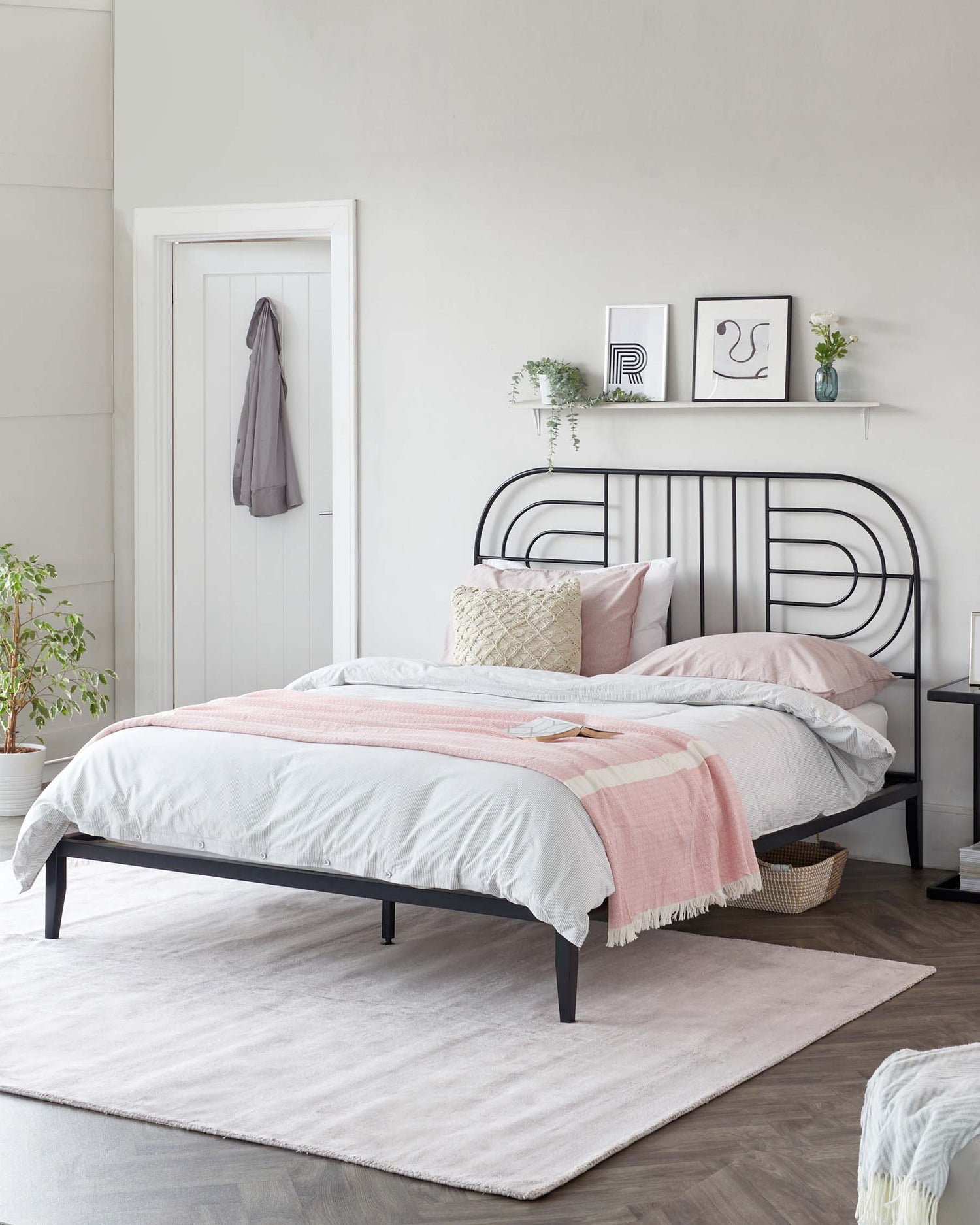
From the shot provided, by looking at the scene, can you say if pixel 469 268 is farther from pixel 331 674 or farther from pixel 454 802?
pixel 454 802

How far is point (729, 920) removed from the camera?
4.49 meters

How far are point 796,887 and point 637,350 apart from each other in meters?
2.02

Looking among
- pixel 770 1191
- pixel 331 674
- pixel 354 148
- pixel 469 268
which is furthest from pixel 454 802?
pixel 354 148

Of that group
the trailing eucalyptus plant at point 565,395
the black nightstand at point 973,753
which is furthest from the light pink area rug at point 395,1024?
the trailing eucalyptus plant at point 565,395

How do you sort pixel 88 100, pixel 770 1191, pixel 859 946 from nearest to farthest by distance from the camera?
pixel 770 1191
pixel 859 946
pixel 88 100

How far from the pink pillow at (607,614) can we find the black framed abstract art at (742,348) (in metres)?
0.67

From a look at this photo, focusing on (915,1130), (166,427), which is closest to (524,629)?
(166,427)

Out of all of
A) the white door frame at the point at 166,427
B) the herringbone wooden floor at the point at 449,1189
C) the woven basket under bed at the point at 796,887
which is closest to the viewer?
the herringbone wooden floor at the point at 449,1189

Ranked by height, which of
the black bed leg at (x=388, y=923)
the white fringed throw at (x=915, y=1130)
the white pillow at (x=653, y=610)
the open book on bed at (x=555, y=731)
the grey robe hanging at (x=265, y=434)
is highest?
the grey robe hanging at (x=265, y=434)

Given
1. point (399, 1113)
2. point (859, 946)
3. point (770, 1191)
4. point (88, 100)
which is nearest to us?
point (770, 1191)

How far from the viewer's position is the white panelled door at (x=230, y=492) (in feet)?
21.1

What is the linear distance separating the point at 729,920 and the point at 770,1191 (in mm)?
1769

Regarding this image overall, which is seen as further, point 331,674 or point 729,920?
point 331,674

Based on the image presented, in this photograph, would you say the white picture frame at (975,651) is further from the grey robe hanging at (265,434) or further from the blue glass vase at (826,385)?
the grey robe hanging at (265,434)
